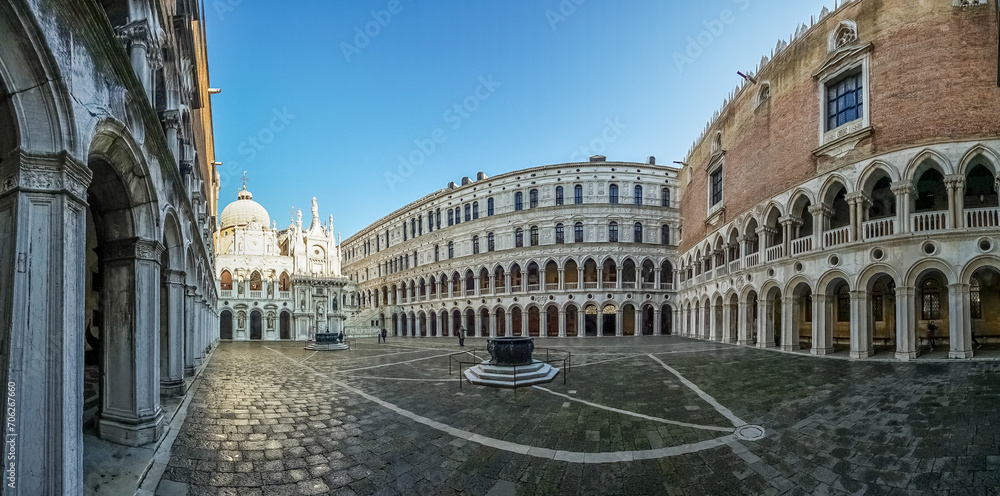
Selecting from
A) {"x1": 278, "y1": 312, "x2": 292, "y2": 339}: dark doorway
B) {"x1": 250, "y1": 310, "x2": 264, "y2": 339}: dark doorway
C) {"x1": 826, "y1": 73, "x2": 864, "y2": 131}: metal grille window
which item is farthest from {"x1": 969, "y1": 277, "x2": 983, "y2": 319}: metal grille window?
{"x1": 250, "y1": 310, "x2": 264, "y2": 339}: dark doorway

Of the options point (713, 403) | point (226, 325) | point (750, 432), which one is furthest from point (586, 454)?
point (226, 325)

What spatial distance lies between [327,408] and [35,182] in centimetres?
703

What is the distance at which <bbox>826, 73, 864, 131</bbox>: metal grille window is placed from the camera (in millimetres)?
16906

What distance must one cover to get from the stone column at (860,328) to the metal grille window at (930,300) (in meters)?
6.24

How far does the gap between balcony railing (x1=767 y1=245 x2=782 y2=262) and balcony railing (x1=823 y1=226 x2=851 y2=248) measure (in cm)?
255

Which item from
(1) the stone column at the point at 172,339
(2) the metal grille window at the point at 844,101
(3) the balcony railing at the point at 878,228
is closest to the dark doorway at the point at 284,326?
(1) the stone column at the point at 172,339

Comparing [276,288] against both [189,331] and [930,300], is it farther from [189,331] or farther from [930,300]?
[930,300]

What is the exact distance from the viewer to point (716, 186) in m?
27.8

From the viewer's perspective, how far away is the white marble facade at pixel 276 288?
4391 cm

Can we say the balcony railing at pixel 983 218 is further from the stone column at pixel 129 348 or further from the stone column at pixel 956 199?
the stone column at pixel 129 348

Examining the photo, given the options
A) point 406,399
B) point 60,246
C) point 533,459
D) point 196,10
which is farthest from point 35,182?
point 196,10

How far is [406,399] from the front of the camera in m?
10.4

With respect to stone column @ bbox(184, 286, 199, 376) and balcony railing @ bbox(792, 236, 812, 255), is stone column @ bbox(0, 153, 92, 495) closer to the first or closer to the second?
stone column @ bbox(184, 286, 199, 376)

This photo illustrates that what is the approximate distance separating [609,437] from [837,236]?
1575cm
